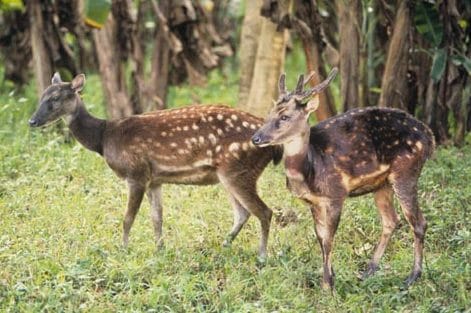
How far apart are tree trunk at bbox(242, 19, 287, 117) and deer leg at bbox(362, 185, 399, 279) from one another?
3.78m

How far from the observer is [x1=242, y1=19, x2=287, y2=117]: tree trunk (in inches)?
481

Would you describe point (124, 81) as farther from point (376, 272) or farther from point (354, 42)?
point (376, 272)

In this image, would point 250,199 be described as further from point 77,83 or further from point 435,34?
point 435,34

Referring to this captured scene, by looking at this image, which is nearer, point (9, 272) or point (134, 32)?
point (9, 272)

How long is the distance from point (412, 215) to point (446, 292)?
656mm

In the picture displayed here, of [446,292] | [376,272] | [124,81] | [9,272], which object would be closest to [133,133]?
[9,272]

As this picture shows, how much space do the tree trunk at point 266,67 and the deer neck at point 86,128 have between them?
3261mm

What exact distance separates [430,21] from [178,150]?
3.78m

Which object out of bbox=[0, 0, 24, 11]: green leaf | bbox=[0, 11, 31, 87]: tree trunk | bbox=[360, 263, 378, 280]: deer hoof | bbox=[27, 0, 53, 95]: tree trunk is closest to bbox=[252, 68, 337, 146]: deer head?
bbox=[360, 263, 378, 280]: deer hoof

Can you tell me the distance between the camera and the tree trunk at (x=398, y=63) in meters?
11.4

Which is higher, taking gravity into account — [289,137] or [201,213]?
[289,137]

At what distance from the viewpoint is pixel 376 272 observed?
8.24 meters

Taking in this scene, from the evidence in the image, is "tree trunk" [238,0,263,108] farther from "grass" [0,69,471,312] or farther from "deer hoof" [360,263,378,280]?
"deer hoof" [360,263,378,280]

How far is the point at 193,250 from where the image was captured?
870 centimetres
